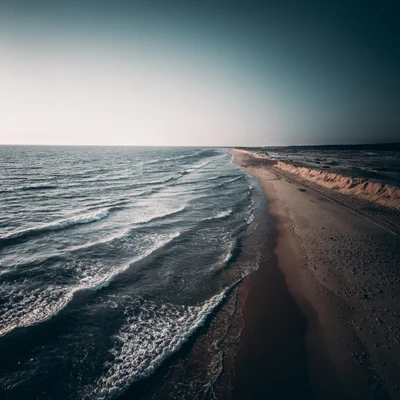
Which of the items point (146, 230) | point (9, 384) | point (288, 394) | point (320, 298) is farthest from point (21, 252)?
point (320, 298)

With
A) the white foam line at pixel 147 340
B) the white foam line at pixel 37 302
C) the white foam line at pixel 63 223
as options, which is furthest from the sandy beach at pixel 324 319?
the white foam line at pixel 63 223

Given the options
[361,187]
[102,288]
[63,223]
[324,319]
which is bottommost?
[102,288]

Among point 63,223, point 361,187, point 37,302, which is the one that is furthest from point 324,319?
point 361,187

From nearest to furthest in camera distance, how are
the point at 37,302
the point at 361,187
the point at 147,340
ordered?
the point at 147,340 < the point at 37,302 < the point at 361,187

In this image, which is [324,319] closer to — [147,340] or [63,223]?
[147,340]

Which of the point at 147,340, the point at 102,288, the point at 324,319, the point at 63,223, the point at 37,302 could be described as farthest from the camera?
the point at 63,223

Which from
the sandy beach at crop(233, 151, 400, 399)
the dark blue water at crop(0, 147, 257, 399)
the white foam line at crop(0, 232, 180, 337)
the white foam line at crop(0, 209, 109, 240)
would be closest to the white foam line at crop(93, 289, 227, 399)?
the dark blue water at crop(0, 147, 257, 399)

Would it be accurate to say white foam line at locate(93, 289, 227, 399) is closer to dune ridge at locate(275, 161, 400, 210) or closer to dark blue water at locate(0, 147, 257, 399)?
dark blue water at locate(0, 147, 257, 399)
